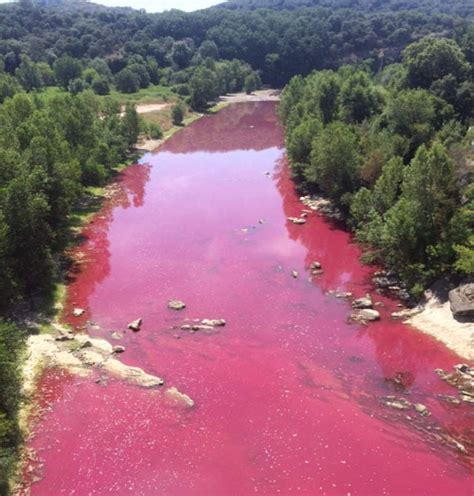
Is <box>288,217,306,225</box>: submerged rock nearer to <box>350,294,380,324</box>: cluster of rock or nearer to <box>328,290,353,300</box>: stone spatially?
<box>328,290,353,300</box>: stone

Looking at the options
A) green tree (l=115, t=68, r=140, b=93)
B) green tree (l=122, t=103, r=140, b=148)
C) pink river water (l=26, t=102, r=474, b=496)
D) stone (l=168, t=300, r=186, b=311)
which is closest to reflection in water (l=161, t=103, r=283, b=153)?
green tree (l=122, t=103, r=140, b=148)

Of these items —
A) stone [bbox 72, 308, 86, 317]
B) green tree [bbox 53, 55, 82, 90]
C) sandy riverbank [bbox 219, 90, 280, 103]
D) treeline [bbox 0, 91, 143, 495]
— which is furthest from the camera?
sandy riverbank [bbox 219, 90, 280, 103]

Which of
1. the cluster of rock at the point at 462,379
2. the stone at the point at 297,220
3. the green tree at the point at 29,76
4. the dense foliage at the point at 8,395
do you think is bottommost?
the cluster of rock at the point at 462,379

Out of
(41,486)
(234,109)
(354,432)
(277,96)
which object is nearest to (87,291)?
(41,486)

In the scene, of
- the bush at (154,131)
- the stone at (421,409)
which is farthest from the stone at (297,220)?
the bush at (154,131)

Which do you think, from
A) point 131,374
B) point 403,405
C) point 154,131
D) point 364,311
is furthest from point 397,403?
point 154,131

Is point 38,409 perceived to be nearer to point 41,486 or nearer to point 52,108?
point 41,486

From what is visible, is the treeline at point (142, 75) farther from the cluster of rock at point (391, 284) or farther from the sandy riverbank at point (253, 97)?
the cluster of rock at point (391, 284)

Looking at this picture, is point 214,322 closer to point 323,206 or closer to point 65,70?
point 323,206
